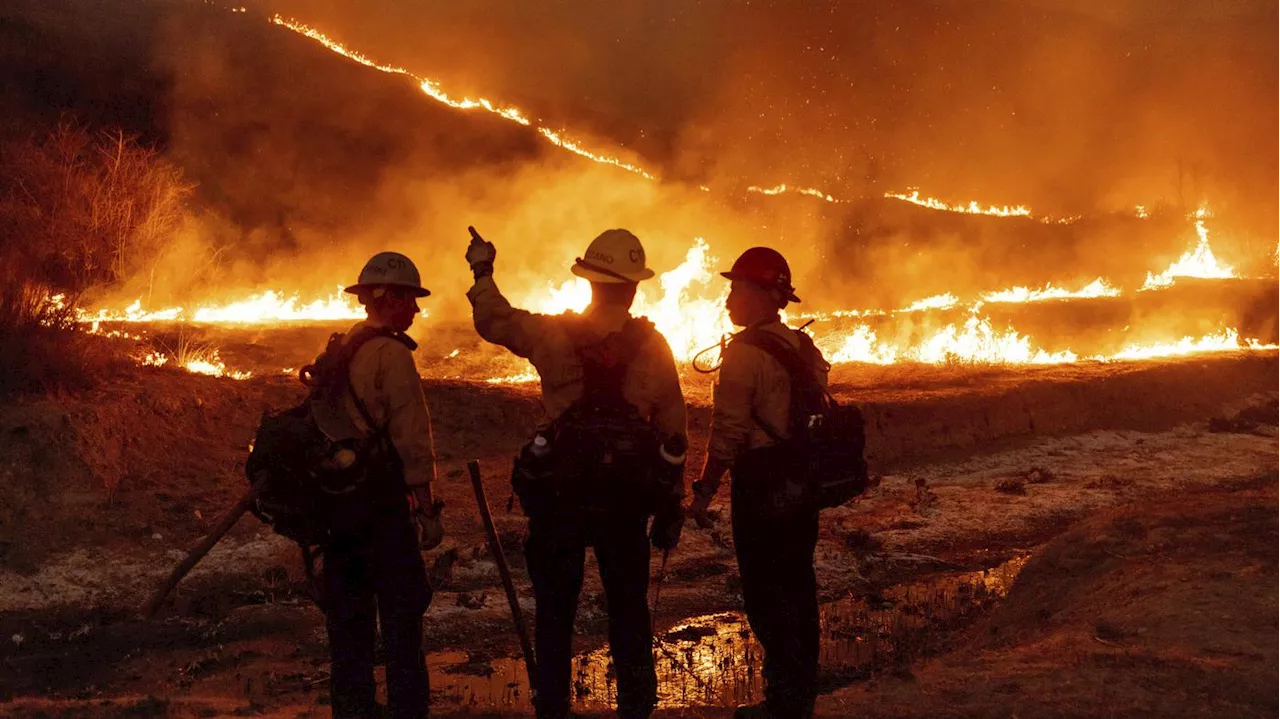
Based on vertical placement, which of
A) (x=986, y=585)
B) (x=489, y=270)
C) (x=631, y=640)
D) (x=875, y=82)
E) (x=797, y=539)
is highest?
(x=875, y=82)

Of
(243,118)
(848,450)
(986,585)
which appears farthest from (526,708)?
(243,118)

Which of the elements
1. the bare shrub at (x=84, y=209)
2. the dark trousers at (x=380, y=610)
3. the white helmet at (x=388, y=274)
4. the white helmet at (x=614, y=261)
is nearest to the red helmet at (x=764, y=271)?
the white helmet at (x=614, y=261)

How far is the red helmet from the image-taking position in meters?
4.71

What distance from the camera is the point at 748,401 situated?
4.57 metres

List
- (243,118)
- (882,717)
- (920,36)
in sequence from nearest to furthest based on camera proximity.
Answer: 1. (882,717)
2. (243,118)
3. (920,36)

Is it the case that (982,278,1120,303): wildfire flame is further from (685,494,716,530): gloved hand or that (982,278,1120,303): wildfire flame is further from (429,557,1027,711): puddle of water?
(685,494,716,530): gloved hand

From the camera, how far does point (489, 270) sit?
4.53 metres

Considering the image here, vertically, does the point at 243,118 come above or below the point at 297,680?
above

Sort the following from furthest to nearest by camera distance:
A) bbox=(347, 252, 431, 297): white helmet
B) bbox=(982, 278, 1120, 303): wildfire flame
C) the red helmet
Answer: bbox=(982, 278, 1120, 303): wildfire flame < the red helmet < bbox=(347, 252, 431, 297): white helmet

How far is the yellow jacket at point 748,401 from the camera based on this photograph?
456 cm

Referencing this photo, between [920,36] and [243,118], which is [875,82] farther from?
[243,118]

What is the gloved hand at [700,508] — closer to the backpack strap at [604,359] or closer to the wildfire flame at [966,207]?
the backpack strap at [604,359]

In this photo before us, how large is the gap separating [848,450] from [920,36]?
5450 centimetres

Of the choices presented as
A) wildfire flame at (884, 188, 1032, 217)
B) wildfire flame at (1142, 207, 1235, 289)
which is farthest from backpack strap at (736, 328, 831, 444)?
wildfire flame at (884, 188, 1032, 217)
